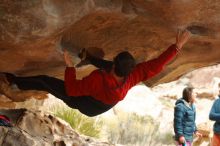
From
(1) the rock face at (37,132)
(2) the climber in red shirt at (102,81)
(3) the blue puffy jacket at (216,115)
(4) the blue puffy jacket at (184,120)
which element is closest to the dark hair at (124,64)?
(2) the climber in red shirt at (102,81)

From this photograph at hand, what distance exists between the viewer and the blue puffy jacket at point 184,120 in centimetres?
764

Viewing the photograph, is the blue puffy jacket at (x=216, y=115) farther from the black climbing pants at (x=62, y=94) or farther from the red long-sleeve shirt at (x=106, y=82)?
the black climbing pants at (x=62, y=94)

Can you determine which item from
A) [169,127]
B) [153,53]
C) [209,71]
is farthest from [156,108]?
[153,53]

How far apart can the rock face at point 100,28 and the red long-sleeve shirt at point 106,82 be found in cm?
50

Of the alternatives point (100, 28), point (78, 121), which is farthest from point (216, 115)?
point (78, 121)

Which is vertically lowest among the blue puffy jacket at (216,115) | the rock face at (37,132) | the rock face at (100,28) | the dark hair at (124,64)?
the rock face at (37,132)

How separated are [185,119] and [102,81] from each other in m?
2.45

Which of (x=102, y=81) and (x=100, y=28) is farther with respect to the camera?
(x=100, y=28)

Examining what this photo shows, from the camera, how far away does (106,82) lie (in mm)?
5727

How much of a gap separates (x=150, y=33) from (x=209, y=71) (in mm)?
16867

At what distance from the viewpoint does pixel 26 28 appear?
17.2 ft

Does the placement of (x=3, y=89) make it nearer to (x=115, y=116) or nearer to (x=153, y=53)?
(x=153, y=53)

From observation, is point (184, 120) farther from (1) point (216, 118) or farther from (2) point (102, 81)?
(2) point (102, 81)

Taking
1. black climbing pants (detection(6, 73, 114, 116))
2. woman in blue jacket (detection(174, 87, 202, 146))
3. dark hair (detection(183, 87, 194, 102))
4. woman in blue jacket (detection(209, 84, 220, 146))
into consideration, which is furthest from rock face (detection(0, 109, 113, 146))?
woman in blue jacket (detection(209, 84, 220, 146))
